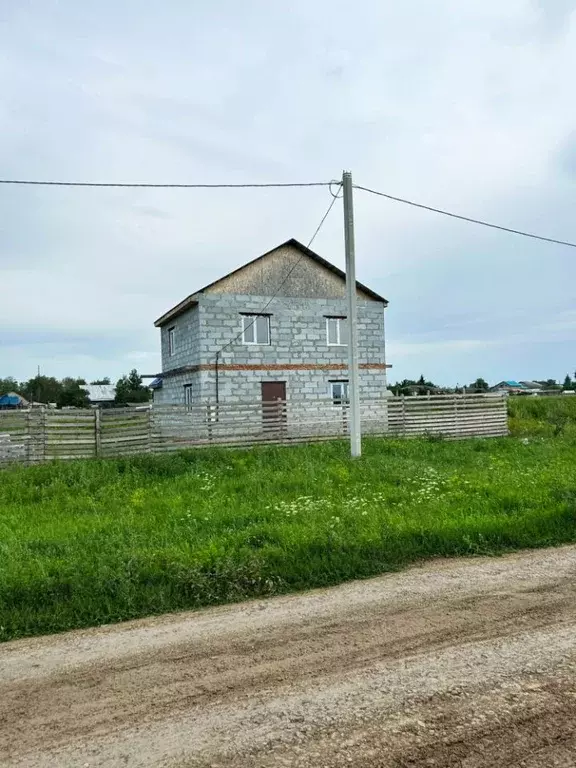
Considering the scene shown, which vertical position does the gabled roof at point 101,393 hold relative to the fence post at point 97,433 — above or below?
above

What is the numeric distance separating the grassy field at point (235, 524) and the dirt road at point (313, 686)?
58 cm

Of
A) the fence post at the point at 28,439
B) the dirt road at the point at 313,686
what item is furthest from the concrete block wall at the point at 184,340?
the dirt road at the point at 313,686

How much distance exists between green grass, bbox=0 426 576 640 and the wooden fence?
2289 mm

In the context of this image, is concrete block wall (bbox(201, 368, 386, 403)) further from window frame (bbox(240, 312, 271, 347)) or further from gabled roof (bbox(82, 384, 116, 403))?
gabled roof (bbox(82, 384, 116, 403))

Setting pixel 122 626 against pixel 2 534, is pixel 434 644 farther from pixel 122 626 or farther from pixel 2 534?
pixel 2 534

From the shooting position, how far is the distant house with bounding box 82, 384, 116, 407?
54031mm

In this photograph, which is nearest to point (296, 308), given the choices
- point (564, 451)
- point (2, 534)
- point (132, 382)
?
point (564, 451)

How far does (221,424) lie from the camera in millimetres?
20375

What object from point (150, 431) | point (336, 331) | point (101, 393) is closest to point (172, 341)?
point (336, 331)

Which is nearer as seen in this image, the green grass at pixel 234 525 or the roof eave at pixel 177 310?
the green grass at pixel 234 525

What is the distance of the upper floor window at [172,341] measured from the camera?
28594mm

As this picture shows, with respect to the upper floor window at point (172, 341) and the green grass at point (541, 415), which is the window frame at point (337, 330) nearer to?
the upper floor window at point (172, 341)

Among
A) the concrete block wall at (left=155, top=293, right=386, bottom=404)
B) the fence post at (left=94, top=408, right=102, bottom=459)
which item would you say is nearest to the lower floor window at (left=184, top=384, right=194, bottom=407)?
the concrete block wall at (left=155, top=293, right=386, bottom=404)

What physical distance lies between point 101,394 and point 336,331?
3445 cm
